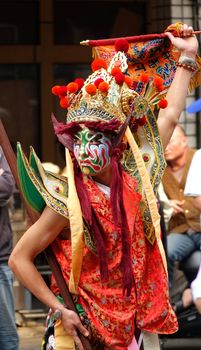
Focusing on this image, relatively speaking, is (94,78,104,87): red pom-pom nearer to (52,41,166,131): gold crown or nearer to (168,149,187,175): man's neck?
(52,41,166,131): gold crown

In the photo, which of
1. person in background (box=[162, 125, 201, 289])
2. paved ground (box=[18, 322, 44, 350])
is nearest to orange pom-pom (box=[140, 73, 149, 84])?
person in background (box=[162, 125, 201, 289])

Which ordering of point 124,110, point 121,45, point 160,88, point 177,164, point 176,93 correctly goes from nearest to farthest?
point 124,110 → point 121,45 → point 160,88 → point 176,93 → point 177,164

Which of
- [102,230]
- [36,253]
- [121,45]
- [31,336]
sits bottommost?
[31,336]

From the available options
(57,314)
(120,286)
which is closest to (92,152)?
(120,286)

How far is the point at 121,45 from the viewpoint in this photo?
15.2 ft

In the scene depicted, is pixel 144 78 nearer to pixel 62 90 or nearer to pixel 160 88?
pixel 160 88

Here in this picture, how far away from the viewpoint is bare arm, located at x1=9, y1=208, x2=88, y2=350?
4449mm

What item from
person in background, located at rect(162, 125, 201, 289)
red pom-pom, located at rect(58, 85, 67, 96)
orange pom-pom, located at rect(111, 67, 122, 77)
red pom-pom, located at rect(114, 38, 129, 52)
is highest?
red pom-pom, located at rect(114, 38, 129, 52)

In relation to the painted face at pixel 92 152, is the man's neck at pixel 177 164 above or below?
below

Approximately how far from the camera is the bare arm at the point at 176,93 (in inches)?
192

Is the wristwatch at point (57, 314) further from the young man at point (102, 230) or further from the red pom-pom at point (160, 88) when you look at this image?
the red pom-pom at point (160, 88)

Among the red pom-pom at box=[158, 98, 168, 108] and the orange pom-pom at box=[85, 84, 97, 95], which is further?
the red pom-pom at box=[158, 98, 168, 108]

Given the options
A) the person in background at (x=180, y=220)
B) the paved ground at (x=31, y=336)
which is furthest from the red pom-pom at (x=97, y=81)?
the paved ground at (x=31, y=336)

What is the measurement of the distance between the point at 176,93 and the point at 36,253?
3.32 feet
